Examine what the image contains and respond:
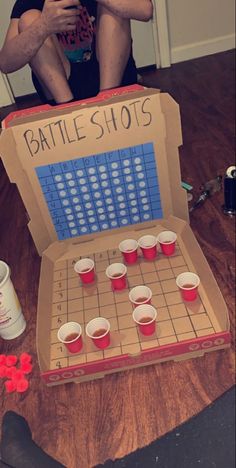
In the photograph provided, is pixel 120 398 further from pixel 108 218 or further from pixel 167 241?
pixel 108 218

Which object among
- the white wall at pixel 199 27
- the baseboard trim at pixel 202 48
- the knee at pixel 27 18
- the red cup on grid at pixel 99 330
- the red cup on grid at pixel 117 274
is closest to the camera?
the red cup on grid at pixel 99 330

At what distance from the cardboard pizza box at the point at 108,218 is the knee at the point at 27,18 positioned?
0.42 metres

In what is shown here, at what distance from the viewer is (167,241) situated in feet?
4.11

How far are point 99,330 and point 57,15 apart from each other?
3.13 feet

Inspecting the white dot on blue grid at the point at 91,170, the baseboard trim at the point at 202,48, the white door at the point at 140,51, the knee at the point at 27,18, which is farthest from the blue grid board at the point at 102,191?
the baseboard trim at the point at 202,48

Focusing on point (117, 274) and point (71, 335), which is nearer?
point (71, 335)

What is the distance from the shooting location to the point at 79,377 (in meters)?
1.01

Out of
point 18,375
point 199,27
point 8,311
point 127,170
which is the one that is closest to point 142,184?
point 127,170

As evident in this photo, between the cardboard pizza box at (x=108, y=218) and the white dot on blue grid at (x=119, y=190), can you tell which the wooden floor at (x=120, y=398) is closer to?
the cardboard pizza box at (x=108, y=218)

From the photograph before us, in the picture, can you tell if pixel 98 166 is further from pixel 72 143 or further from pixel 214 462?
pixel 214 462

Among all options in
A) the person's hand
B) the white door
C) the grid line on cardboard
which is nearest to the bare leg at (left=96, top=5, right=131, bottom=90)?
the person's hand

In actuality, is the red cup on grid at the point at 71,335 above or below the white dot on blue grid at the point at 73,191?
below

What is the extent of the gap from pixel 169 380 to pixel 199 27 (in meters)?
2.71

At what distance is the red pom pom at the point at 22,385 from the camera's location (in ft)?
3.39
